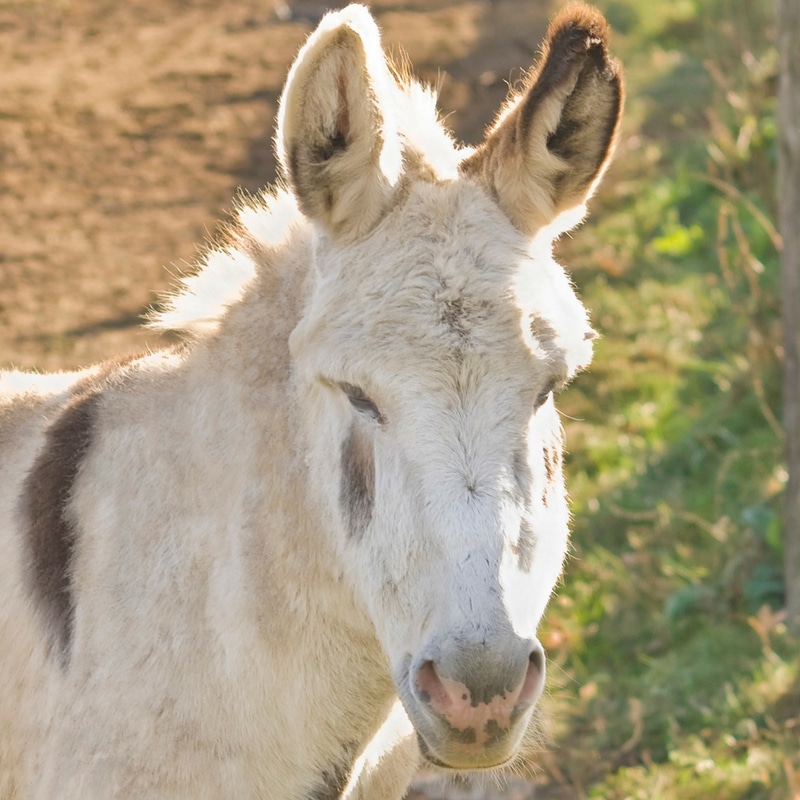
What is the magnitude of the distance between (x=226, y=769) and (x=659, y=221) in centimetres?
710

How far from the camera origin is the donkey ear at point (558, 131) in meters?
2.61

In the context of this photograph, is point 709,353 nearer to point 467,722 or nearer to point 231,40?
point 467,722

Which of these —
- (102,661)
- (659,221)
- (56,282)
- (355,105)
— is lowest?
(659,221)

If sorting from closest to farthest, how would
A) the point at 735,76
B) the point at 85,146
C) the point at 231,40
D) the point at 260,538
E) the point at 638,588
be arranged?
the point at 260,538
the point at 638,588
the point at 735,76
the point at 85,146
the point at 231,40

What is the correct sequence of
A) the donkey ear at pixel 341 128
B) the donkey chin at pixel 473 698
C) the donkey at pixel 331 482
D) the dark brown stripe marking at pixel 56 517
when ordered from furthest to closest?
1. the dark brown stripe marking at pixel 56 517
2. the donkey ear at pixel 341 128
3. the donkey at pixel 331 482
4. the donkey chin at pixel 473 698

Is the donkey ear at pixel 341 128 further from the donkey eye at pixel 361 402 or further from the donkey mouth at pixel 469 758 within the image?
the donkey mouth at pixel 469 758

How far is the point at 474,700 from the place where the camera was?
7.55 ft

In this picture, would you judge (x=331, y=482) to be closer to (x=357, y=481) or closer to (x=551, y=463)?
(x=357, y=481)

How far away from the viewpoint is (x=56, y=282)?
7.70m

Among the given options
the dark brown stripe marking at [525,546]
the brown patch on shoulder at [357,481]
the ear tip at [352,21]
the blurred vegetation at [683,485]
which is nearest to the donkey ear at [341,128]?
the ear tip at [352,21]

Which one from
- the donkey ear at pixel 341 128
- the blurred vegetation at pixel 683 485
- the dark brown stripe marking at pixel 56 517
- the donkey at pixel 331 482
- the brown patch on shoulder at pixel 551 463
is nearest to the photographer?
the donkey at pixel 331 482

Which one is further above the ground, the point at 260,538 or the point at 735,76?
the point at 260,538

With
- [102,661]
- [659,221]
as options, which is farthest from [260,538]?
[659,221]

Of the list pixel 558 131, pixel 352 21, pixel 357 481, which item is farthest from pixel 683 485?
pixel 352 21
